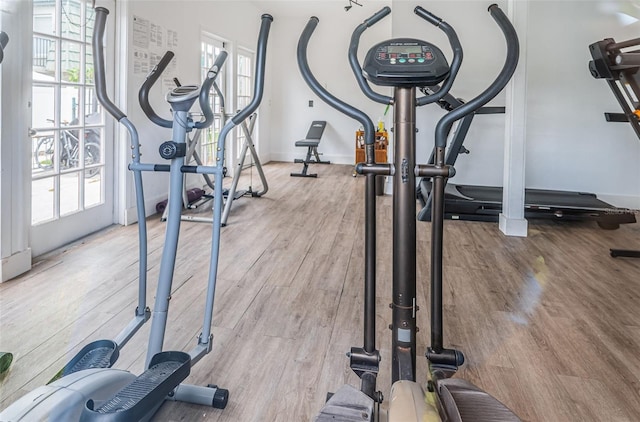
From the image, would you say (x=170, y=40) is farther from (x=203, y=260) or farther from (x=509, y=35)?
(x=509, y=35)

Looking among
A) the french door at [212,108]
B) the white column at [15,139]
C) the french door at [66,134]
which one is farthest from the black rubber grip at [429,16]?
the french door at [212,108]

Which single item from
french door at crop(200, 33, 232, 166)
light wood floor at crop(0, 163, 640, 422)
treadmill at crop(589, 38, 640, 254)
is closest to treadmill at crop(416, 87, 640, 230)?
light wood floor at crop(0, 163, 640, 422)

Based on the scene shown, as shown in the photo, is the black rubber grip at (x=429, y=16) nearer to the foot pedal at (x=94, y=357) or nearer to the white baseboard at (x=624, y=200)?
the foot pedal at (x=94, y=357)

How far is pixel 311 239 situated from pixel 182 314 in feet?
4.88

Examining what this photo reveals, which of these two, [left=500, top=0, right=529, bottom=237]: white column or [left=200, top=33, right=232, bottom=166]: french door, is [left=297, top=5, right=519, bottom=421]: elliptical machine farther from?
[left=200, top=33, right=232, bottom=166]: french door

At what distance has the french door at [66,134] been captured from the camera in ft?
9.22

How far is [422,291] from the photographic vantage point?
2.46 metres

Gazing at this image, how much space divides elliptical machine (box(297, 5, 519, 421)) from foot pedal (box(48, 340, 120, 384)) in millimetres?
719

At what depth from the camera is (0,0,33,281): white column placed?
95.7 inches

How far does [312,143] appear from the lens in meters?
6.82

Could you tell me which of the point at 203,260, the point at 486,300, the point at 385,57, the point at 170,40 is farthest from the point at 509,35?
the point at 170,40

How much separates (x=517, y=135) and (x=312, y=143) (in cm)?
376

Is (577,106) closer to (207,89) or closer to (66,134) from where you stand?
(207,89)

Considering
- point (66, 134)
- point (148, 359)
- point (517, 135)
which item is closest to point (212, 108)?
point (66, 134)
